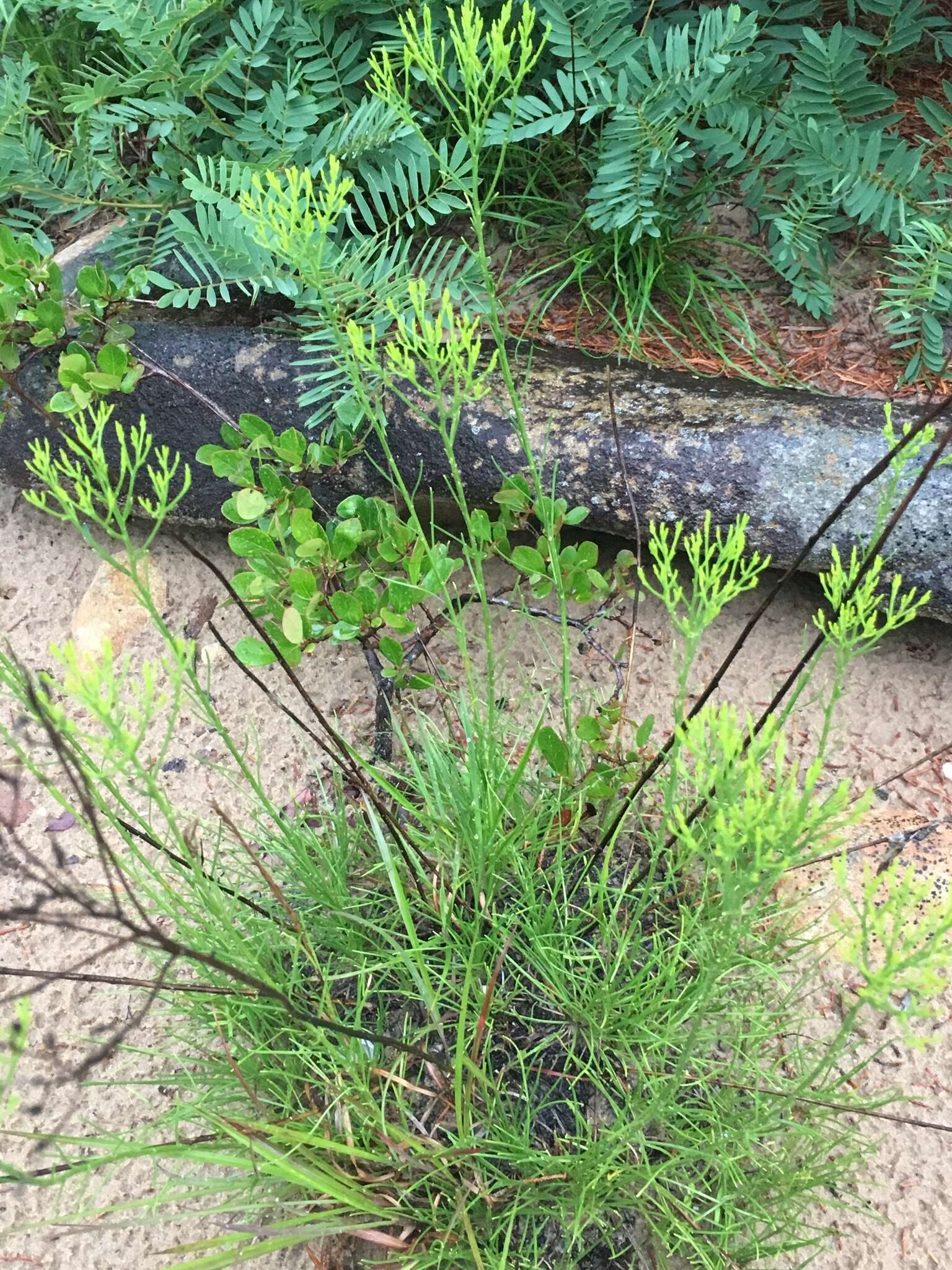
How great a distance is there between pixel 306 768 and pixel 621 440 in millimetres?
1037

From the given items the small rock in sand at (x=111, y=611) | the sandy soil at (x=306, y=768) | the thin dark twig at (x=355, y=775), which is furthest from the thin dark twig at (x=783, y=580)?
the small rock in sand at (x=111, y=611)

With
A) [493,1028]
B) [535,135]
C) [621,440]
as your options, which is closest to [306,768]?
[493,1028]

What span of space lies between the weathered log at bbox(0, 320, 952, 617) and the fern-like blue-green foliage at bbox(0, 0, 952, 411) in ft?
0.52

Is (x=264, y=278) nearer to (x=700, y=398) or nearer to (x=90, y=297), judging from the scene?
(x=90, y=297)

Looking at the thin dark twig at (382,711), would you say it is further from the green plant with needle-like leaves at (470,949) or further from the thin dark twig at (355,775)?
the thin dark twig at (355,775)

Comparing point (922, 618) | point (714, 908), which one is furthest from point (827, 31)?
point (714, 908)

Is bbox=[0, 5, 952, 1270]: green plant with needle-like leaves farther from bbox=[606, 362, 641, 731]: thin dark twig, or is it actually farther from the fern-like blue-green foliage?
the fern-like blue-green foliage

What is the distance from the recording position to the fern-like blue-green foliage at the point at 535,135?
78.4 inches

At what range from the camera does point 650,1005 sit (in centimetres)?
131

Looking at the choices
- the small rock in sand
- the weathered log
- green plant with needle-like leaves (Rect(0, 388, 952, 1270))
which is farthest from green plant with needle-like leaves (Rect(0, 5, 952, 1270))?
the small rock in sand

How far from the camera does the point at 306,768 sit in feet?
6.75

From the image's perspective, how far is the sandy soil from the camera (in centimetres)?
149

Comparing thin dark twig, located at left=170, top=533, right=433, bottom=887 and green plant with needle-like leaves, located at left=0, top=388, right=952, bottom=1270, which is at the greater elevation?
thin dark twig, located at left=170, top=533, right=433, bottom=887

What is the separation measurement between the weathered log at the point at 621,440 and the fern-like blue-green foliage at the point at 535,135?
0.52 feet
